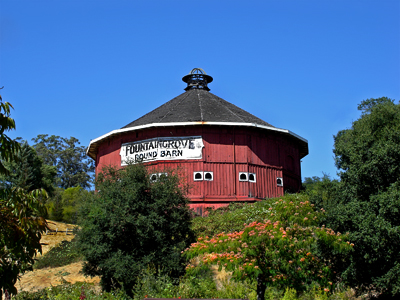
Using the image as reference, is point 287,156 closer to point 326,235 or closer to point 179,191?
point 179,191

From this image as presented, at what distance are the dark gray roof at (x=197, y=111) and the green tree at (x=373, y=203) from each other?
12634 mm

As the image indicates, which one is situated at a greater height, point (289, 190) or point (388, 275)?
point (289, 190)

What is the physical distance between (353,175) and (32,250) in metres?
11.1

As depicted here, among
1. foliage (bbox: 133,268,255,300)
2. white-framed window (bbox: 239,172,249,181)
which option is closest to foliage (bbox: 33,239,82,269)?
foliage (bbox: 133,268,255,300)

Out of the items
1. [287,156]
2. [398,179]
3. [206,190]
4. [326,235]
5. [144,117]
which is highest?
[144,117]

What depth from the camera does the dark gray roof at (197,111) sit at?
28672 mm

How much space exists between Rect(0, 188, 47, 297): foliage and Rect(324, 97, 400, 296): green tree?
9885mm

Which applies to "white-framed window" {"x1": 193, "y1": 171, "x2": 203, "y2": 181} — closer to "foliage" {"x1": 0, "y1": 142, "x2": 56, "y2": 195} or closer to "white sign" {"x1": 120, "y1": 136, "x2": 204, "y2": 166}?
"white sign" {"x1": 120, "y1": 136, "x2": 204, "y2": 166}

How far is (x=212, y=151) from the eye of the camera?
27750mm

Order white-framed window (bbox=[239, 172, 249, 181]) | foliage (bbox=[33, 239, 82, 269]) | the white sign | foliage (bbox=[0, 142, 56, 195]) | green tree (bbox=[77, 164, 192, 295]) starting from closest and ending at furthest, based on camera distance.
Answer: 1. green tree (bbox=[77, 164, 192, 295])
2. foliage (bbox=[33, 239, 82, 269])
3. the white sign
4. white-framed window (bbox=[239, 172, 249, 181])
5. foliage (bbox=[0, 142, 56, 195])

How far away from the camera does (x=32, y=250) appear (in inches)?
364

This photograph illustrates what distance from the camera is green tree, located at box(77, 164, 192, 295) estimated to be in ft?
55.4

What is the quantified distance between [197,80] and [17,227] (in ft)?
92.4

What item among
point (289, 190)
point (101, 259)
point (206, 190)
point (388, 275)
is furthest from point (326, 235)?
point (289, 190)
